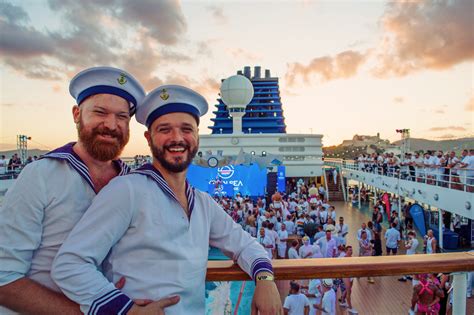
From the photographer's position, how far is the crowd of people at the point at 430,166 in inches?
→ 447

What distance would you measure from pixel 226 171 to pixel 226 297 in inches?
625

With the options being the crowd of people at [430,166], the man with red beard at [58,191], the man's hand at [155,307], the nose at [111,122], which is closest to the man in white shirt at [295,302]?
the man's hand at [155,307]

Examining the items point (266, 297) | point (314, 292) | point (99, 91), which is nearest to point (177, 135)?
Answer: point (99, 91)

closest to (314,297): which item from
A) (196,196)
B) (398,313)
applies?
(398,313)

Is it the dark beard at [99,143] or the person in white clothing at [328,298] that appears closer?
the dark beard at [99,143]

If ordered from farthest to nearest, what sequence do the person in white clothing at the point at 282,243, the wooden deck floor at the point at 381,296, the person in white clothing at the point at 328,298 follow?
the person in white clothing at the point at 282,243 → the person in white clothing at the point at 328,298 → the wooden deck floor at the point at 381,296

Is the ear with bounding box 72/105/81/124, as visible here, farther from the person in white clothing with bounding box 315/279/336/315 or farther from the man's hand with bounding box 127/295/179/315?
the person in white clothing with bounding box 315/279/336/315

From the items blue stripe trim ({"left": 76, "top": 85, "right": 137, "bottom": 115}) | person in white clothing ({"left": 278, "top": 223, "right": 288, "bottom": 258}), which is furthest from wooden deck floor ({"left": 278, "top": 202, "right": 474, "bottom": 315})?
person in white clothing ({"left": 278, "top": 223, "right": 288, "bottom": 258})

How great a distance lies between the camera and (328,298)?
2361 mm

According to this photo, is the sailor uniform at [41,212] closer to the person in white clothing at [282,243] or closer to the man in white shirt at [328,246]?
the man in white shirt at [328,246]

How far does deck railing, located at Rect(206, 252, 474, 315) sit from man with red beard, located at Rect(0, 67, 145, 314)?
2.31ft

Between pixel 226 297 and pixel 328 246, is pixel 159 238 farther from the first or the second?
pixel 328 246

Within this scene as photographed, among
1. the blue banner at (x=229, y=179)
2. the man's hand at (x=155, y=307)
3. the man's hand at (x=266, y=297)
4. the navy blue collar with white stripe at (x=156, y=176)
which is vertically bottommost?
the blue banner at (x=229, y=179)

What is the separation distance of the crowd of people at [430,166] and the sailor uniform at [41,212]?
11.2m
